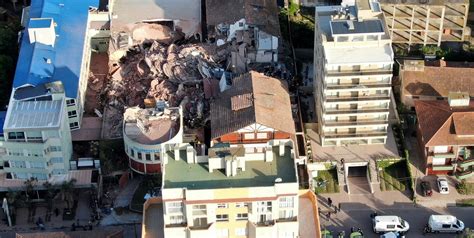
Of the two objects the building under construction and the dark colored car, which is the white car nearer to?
the dark colored car

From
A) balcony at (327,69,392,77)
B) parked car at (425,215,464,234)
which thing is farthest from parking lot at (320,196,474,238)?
balcony at (327,69,392,77)

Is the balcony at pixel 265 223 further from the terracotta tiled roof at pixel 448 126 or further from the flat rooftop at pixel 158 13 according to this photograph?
the flat rooftop at pixel 158 13

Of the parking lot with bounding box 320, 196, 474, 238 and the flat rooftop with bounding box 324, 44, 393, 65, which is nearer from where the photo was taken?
the parking lot with bounding box 320, 196, 474, 238

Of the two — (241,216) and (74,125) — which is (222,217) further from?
(74,125)

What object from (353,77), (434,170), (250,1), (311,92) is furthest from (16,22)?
(434,170)

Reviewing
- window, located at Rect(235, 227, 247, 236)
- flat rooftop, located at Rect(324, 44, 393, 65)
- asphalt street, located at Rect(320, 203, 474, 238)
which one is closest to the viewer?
window, located at Rect(235, 227, 247, 236)

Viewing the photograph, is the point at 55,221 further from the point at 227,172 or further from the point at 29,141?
the point at 227,172

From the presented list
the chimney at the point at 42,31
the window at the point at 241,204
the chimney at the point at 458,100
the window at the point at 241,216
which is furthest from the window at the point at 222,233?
the chimney at the point at 42,31
